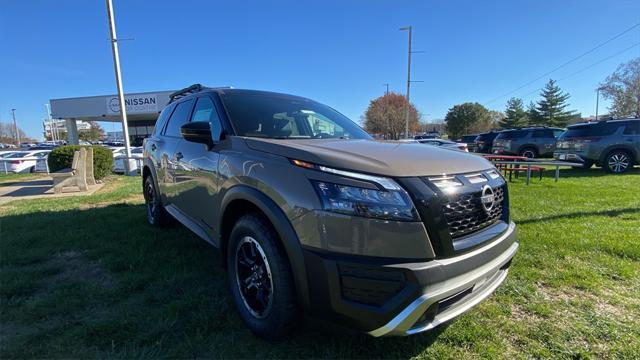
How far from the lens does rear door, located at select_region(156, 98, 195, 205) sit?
379cm

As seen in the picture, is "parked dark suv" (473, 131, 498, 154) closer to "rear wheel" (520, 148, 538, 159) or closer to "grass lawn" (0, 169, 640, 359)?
"rear wheel" (520, 148, 538, 159)

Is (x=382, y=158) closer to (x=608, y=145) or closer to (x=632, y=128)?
(x=608, y=145)

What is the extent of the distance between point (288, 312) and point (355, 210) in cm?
80

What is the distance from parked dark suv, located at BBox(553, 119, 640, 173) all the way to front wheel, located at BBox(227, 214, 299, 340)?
11.9 m

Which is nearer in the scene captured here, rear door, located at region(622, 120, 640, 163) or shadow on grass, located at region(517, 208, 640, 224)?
shadow on grass, located at region(517, 208, 640, 224)

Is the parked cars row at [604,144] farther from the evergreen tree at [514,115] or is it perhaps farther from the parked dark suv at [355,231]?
the evergreen tree at [514,115]

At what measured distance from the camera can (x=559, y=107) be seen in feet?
180

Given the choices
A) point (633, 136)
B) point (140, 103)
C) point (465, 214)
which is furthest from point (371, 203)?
point (140, 103)

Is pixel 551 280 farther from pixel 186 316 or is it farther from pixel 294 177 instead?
pixel 186 316

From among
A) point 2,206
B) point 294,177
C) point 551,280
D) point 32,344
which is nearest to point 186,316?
point 32,344

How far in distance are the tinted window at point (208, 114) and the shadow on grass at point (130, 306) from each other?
140 cm

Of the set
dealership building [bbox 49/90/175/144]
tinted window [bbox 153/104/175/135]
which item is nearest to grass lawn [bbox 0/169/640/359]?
tinted window [bbox 153/104/175/135]

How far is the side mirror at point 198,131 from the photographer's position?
258 centimetres

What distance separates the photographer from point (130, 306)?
270 centimetres
